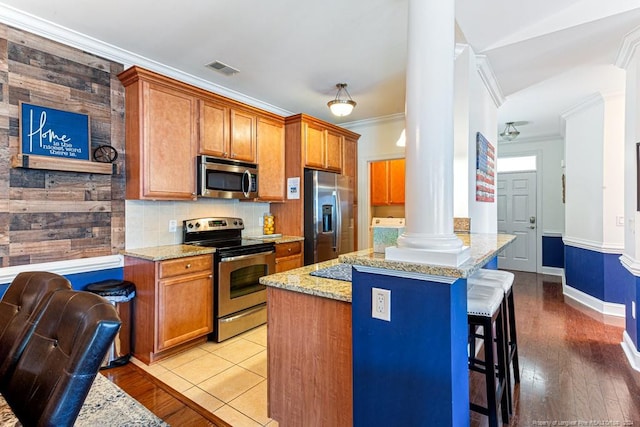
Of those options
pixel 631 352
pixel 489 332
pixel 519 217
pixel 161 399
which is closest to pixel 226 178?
pixel 161 399

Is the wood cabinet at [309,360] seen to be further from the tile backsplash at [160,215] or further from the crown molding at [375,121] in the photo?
the crown molding at [375,121]

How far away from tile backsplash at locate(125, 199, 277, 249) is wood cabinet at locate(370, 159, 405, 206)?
2405 millimetres

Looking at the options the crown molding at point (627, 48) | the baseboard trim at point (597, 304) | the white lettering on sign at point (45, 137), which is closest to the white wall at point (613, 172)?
the baseboard trim at point (597, 304)

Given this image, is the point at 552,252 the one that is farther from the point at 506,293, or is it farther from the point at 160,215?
the point at 160,215

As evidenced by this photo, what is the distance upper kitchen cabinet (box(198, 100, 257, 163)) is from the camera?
10.7 feet

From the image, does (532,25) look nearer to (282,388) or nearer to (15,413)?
(282,388)

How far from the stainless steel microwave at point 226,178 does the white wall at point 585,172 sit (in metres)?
4.20

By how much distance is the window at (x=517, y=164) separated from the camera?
6180mm

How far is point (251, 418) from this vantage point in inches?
76.9

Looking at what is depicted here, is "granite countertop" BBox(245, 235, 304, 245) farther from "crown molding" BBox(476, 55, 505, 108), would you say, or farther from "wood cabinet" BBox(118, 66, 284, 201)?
"crown molding" BBox(476, 55, 505, 108)

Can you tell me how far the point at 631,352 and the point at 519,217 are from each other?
403 centimetres

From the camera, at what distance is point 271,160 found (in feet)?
13.3

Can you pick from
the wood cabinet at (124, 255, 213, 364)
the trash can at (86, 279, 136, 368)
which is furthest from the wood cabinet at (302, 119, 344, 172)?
the trash can at (86, 279, 136, 368)

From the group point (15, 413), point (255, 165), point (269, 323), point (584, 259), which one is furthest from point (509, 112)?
point (15, 413)
